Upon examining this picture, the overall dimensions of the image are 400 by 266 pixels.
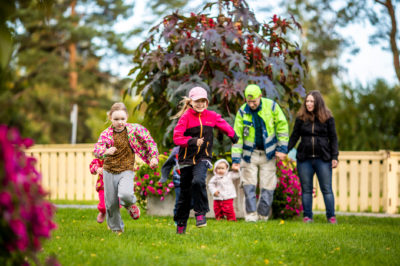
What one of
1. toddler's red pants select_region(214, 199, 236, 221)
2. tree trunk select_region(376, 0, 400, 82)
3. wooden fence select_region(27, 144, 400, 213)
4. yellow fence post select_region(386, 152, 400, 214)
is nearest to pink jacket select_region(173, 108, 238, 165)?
toddler's red pants select_region(214, 199, 236, 221)

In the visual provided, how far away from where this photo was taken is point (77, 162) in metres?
12.1

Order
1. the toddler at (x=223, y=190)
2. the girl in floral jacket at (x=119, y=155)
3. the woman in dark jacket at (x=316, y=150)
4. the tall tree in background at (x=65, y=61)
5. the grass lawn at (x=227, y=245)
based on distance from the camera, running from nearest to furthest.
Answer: the grass lawn at (x=227, y=245)
the girl in floral jacket at (x=119, y=155)
the woman in dark jacket at (x=316, y=150)
the toddler at (x=223, y=190)
the tall tree in background at (x=65, y=61)

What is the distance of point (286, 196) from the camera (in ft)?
25.6

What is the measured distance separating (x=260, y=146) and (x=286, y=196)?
1.10 m

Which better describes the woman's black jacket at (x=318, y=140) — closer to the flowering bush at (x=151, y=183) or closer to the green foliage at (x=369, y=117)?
the flowering bush at (x=151, y=183)

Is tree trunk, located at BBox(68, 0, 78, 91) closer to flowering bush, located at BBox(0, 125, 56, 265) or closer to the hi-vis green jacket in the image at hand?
the hi-vis green jacket

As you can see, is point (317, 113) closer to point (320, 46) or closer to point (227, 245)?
point (227, 245)

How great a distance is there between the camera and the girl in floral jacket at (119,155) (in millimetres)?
5512

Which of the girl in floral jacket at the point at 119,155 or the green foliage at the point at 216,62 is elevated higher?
the green foliage at the point at 216,62

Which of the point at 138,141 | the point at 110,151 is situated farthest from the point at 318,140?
the point at 110,151

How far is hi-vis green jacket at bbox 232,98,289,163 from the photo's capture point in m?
7.09

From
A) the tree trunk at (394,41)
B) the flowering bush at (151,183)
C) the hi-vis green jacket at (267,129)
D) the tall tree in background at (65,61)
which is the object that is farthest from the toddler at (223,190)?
the tall tree in background at (65,61)

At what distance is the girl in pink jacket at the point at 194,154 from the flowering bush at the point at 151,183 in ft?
7.36

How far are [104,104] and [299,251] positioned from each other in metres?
22.0
